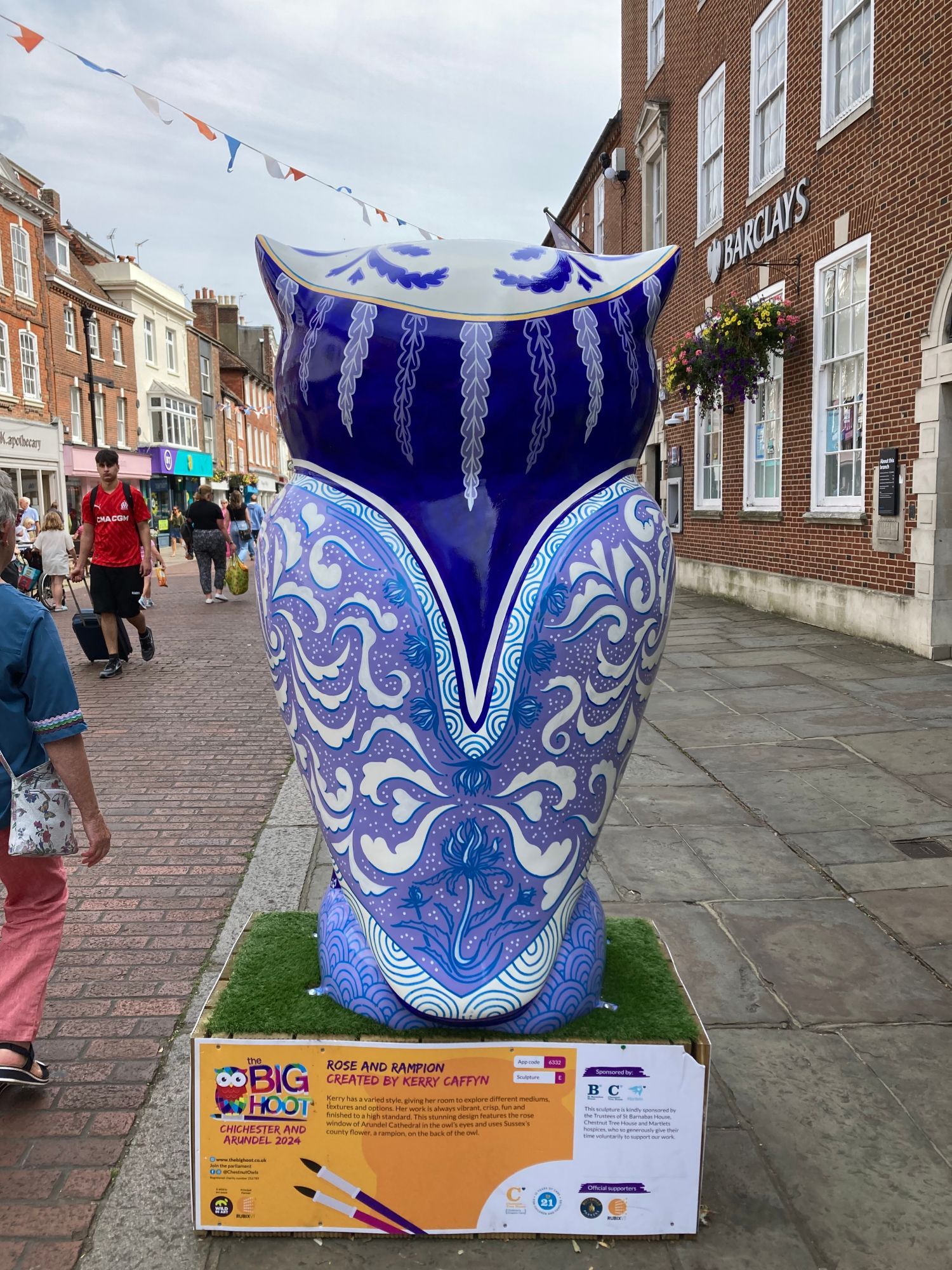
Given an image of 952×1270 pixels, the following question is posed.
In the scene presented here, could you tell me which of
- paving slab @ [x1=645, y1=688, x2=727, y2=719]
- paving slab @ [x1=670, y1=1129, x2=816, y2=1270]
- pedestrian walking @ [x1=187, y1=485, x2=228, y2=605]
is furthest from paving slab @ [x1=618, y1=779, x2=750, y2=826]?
pedestrian walking @ [x1=187, y1=485, x2=228, y2=605]

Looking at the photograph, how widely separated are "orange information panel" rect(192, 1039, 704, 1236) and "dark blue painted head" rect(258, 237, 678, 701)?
2.57 feet

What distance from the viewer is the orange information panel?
1828 millimetres

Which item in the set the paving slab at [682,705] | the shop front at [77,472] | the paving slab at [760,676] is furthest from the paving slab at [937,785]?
the shop front at [77,472]

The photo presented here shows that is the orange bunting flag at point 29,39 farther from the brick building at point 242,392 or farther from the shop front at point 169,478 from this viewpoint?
the brick building at point 242,392

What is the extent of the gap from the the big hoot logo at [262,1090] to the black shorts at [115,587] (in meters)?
6.20

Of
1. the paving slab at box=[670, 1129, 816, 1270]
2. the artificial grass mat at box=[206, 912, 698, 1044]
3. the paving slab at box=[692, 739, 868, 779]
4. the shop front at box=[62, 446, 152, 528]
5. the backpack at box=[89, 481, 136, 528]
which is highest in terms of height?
the shop front at box=[62, 446, 152, 528]

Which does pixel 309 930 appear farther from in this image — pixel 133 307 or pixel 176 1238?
pixel 133 307

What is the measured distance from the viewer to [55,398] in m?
27.5

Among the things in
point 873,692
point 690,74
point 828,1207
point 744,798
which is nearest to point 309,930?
point 828,1207

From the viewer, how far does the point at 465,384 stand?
1.87 metres

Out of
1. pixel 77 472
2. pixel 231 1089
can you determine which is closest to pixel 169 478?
pixel 77 472

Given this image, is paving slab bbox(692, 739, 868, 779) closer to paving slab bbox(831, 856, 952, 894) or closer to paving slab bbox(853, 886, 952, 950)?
paving slab bbox(831, 856, 952, 894)

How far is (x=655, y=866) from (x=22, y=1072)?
2339mm

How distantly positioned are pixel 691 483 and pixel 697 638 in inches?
220
